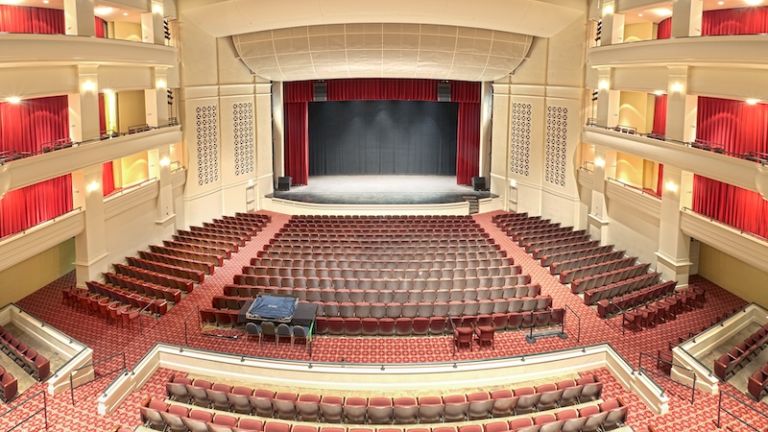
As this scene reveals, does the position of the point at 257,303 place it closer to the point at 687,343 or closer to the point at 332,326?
the point at 332,326

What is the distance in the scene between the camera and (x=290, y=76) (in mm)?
26688

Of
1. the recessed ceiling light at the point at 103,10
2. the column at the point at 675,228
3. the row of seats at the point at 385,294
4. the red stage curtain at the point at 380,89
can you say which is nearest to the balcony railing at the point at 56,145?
the recessed ceiling light at the point at 103,10

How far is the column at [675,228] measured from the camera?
55.7 feet

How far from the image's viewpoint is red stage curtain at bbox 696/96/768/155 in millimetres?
15234

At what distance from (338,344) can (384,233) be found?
29.4 ft

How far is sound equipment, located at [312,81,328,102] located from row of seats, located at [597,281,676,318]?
18.1 meters

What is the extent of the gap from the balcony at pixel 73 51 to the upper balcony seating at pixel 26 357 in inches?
228

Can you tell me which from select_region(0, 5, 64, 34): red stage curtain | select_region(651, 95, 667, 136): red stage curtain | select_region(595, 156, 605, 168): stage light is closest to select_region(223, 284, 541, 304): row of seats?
select_region(595, 156, 605, 168): stage light

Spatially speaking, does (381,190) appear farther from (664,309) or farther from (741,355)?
(741,355)

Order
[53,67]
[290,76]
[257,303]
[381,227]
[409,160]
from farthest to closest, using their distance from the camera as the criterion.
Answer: [409,160] → [290,76] → [381,227] → [53,67] → [257,303]

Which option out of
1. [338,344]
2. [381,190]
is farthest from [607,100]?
[381,190]

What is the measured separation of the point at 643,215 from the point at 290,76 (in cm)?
1504

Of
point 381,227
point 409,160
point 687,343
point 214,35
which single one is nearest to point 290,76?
point 214,35

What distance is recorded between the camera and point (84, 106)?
16.8m
